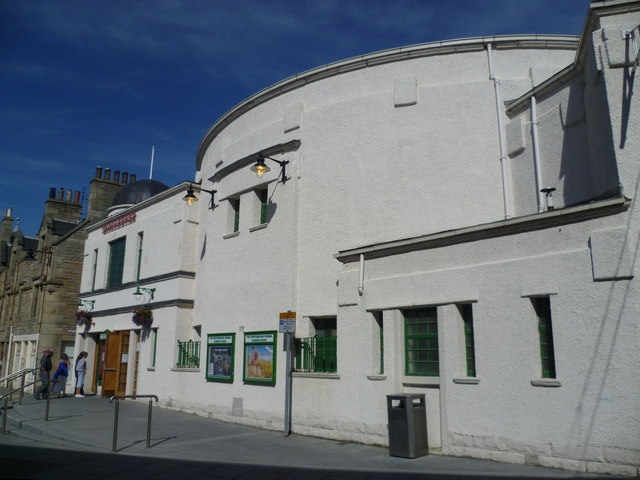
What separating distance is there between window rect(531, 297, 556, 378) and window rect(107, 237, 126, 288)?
59.7 feet

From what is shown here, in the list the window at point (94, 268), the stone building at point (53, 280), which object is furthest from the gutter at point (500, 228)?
the stone building at point (53, 280)

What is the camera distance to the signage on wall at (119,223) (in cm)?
2180

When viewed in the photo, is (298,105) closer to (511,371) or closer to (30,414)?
(511,371)

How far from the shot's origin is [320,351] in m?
12.1

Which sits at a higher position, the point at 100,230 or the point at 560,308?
the point at 100,230

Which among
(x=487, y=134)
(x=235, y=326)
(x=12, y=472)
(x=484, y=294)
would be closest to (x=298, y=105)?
(x=487, y=134)

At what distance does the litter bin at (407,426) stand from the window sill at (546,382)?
2039mm

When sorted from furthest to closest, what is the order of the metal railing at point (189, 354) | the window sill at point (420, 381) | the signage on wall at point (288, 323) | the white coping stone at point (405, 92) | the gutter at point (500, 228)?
the metal railing at point (189, 354) → the white coping stone at point (405, 92) → the signage on wall at point (288, 323) → the window sill at point (420, 381) → the gutter at point (500, 228)

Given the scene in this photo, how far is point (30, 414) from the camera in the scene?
15.0 metres

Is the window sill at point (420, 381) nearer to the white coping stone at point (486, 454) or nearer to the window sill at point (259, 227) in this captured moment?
the white coping stone at point (486, 454)

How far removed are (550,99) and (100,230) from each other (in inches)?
791

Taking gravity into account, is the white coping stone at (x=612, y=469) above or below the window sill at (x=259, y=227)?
below

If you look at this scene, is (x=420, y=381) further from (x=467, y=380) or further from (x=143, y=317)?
(x=143, y=317)

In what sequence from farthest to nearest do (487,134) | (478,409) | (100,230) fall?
(100,230)
(487,134)
(478,409)
